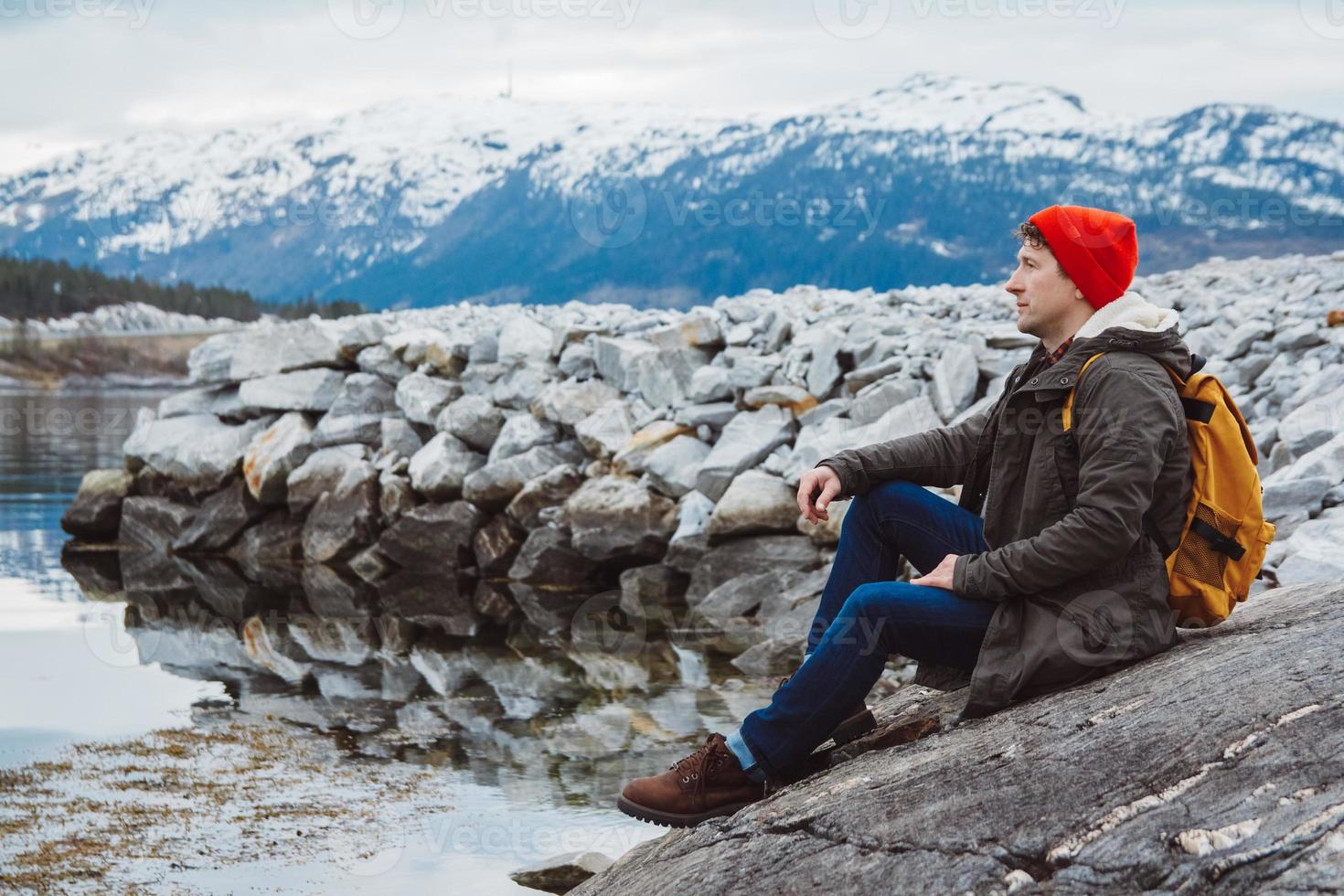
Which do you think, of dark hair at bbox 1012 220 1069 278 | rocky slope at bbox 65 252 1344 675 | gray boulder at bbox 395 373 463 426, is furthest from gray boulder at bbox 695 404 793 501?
dark hair at bbox 1012 220 1069 278

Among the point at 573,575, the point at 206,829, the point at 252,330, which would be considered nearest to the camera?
the point at 206,829

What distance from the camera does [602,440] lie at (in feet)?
45.0

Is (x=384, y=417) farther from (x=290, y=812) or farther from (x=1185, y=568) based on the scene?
(x=1185, y=568)

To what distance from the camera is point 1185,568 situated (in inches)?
150

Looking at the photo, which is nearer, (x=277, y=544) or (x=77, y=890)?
(x=77, y=890)

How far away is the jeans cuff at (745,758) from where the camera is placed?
162 inches

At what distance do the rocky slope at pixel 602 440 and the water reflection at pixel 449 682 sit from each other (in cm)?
44

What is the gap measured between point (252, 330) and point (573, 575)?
7.33 metres

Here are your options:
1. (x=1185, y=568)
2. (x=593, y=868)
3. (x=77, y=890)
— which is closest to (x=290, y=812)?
(x=77, y=890)

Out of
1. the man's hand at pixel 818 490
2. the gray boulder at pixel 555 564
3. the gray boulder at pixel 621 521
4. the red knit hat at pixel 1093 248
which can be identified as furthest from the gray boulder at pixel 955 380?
the red knit hat at pixel 1093 248

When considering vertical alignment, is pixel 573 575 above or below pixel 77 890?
below

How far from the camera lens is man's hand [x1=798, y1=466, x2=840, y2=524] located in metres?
4.43

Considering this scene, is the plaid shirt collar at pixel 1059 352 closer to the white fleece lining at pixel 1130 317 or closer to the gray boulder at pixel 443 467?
the white fleece lining at pixel 1130 317

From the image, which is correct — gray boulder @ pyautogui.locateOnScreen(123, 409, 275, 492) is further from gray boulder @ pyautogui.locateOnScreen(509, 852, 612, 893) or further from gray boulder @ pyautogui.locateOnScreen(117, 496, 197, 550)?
gray boulder @ pyautogui.locateOnScreen(509, 852, 612, 893)
